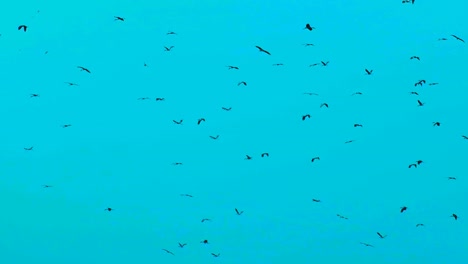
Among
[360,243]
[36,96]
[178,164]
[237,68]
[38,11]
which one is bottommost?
[360,243]

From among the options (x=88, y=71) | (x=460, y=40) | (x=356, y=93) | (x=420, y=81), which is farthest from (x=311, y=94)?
(x=88, y=71)

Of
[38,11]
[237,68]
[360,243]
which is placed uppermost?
[38,11]

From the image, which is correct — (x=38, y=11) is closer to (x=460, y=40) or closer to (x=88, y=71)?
(x=88, y=71)

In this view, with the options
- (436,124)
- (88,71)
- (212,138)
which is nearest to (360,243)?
(436,124)

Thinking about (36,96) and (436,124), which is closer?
(436,124)

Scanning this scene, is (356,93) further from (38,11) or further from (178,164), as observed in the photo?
(38,11)

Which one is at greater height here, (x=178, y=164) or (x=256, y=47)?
(x=256, y=47)

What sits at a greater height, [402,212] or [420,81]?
[420,81]

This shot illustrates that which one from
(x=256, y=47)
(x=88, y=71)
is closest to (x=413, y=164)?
(x=256, y=47)

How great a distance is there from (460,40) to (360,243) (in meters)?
3.47

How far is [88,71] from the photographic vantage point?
955cm

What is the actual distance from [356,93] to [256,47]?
5.69ft

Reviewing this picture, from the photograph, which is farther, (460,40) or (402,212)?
(402,212)

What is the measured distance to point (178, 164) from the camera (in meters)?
9.95
